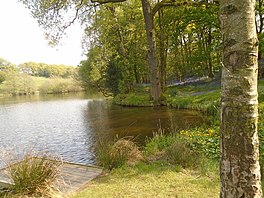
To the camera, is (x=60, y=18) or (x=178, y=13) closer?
(x=60, y=18)

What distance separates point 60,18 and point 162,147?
10763mm

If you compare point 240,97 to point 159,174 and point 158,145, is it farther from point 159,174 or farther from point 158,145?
point 158,145

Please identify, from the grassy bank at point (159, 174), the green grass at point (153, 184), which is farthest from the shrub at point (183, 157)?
the green grass at point (153, 184)

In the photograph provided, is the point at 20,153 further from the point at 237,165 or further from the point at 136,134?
the point at 237,165

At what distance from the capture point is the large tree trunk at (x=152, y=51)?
47.9 feet

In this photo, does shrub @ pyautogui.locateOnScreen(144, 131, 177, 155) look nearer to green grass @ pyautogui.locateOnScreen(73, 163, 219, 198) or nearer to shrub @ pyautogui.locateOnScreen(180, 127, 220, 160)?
shrub @ pyautogui.locateOnScreen(180, 127, 220, 160)

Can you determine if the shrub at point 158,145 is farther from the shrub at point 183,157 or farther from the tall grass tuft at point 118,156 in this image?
the shrub at point 183,157

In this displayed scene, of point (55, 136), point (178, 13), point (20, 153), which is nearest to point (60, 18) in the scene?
point (55, 136)

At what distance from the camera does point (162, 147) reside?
6219 millimetres

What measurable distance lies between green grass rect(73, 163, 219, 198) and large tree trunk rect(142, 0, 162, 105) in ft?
37.2

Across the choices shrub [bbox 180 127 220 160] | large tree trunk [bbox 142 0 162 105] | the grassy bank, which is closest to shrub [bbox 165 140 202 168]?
the grassy bank

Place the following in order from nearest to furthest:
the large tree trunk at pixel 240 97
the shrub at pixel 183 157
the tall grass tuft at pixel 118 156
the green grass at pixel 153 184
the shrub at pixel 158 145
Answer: the large tree trunk at pixel 240 97, the green grass at pixel 153 184, the shrub at pixel 183 157, the tall grass tuft at pixel 118 156, the shrub at pixel 158 145

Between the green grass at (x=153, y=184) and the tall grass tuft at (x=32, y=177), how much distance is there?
572 mm

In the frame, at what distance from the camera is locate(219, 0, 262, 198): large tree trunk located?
6.13ft
